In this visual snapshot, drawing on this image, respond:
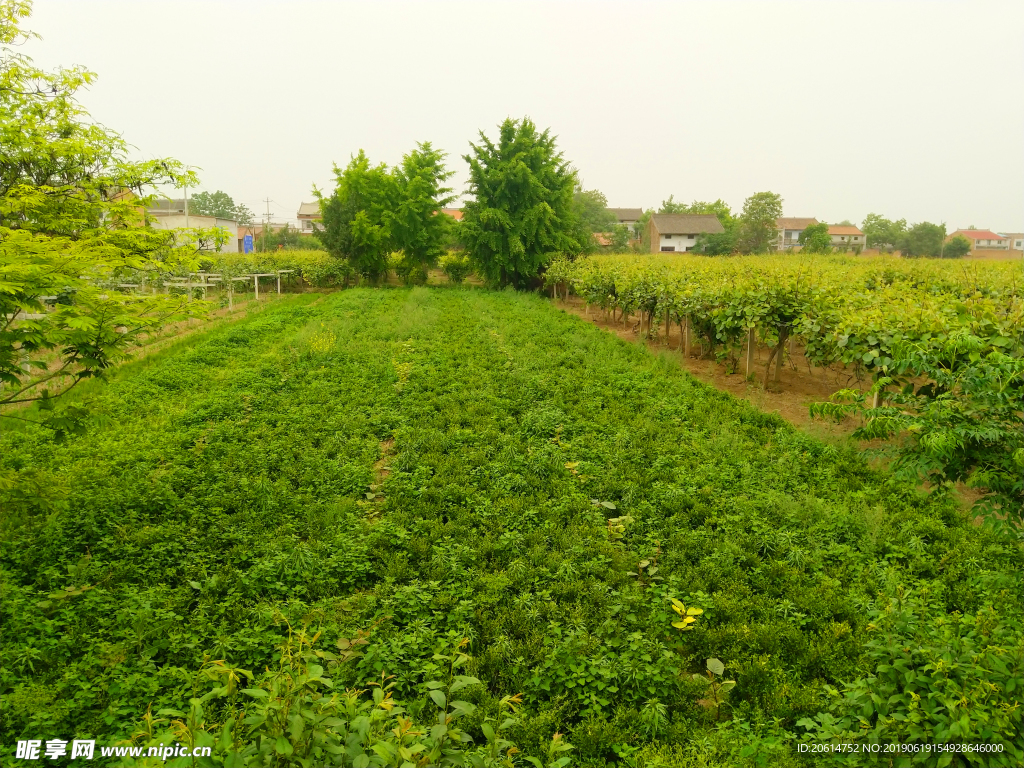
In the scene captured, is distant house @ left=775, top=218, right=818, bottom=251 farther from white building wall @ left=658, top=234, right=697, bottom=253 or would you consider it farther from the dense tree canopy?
the dense tree canopy

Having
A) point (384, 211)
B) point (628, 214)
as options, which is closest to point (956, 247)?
point (384, 211)

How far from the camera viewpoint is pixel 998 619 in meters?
3.81

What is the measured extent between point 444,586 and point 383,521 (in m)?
1.22

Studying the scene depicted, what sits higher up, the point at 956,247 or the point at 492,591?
the point at 956,247

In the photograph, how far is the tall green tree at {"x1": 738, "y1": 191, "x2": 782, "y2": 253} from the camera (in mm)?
50812

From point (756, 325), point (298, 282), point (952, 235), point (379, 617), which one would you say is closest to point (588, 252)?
point (298, 282)

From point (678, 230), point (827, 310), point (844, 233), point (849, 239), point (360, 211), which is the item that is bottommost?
point (827, 310)

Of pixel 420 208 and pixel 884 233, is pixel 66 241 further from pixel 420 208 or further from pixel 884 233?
pixel 884 233

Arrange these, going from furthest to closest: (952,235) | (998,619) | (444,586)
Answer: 1. (952,235)
2. (444,586)
3. (998,619)

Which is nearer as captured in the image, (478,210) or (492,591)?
(492,591)

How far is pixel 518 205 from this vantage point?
31.0 m

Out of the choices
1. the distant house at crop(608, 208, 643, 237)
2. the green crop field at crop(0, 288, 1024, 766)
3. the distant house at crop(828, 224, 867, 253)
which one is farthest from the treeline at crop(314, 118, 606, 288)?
the distant house at crop(608, 208, 643, 237)

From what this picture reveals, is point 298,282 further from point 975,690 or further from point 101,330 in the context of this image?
point 975,690

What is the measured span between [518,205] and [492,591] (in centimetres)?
2873
